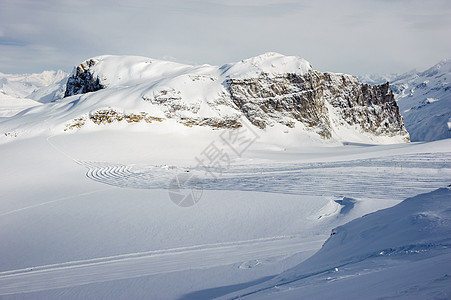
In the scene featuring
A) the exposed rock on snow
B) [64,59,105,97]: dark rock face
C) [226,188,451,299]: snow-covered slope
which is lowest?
[226,188,451,299]: snow-covered slope

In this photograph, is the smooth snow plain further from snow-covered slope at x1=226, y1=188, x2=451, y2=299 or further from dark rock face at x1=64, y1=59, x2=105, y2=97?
dark rock face at x1=64, y1=59, x2=105, y2=97

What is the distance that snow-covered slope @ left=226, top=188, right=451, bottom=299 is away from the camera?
3.33m

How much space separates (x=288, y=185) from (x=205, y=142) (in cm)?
2901

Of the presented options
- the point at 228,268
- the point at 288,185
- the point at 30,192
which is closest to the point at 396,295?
the point at 228,268

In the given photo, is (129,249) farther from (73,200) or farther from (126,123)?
(126,123)

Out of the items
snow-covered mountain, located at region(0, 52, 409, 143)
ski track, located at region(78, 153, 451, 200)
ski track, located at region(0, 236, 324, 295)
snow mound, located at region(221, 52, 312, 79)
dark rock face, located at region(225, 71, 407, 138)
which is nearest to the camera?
ski track, located at region(0, 236, 324, 295)

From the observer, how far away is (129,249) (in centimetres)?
924

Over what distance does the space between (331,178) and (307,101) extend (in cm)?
4808

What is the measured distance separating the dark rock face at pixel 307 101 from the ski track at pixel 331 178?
35.0 meters

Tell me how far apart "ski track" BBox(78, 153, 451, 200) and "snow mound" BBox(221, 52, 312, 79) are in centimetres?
3840

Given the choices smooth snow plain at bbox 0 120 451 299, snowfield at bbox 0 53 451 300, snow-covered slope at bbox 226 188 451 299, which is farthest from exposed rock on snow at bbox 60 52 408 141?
snow-covered slope at bbox 226 188 451 299

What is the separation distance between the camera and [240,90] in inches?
2216

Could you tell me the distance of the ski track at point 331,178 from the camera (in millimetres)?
13328

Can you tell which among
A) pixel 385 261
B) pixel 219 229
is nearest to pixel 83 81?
pixel 219 229
